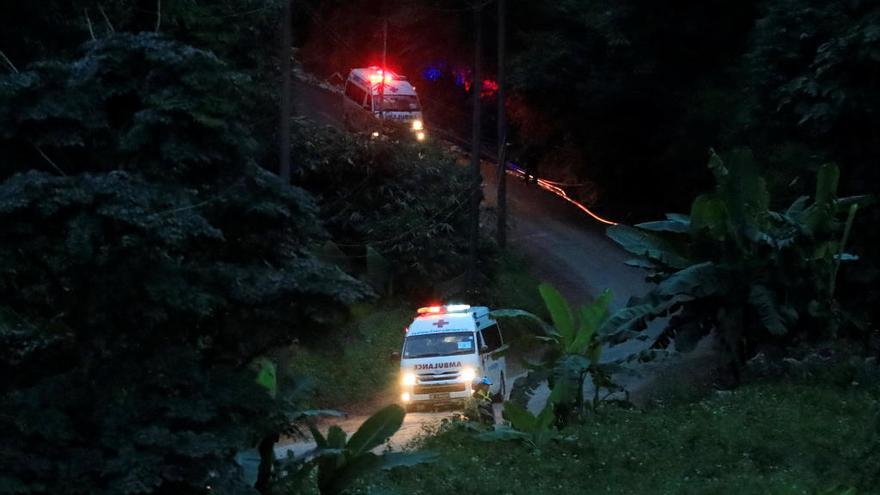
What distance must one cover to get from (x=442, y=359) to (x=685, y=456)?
9116 mm

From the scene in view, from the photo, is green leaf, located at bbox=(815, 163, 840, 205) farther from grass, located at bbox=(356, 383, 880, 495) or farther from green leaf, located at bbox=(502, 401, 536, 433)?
green leaf, located at bbox=(502, 401, 536, 433)

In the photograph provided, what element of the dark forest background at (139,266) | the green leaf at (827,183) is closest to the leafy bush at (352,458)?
the dark forest background at (139,266)

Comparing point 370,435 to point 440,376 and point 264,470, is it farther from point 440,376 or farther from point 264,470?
point 440,376

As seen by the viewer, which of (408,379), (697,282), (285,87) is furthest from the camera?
(408,379)

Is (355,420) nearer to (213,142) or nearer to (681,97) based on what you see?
(213,142)

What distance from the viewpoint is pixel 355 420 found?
24516 mm

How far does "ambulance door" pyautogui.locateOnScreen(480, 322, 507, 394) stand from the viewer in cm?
2341

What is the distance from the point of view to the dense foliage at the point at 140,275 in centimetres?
796

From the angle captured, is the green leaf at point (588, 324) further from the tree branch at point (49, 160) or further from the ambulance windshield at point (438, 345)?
the tree branch at point (49, 160)

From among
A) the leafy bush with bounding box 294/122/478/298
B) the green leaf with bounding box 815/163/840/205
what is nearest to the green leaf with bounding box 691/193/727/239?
the green leaf with bounding box 815/163/840/205

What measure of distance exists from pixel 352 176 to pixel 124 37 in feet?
82.8

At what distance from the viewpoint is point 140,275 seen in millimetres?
8109

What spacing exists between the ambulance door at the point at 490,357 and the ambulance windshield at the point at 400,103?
17601mm

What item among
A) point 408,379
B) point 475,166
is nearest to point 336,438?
point 408,379
